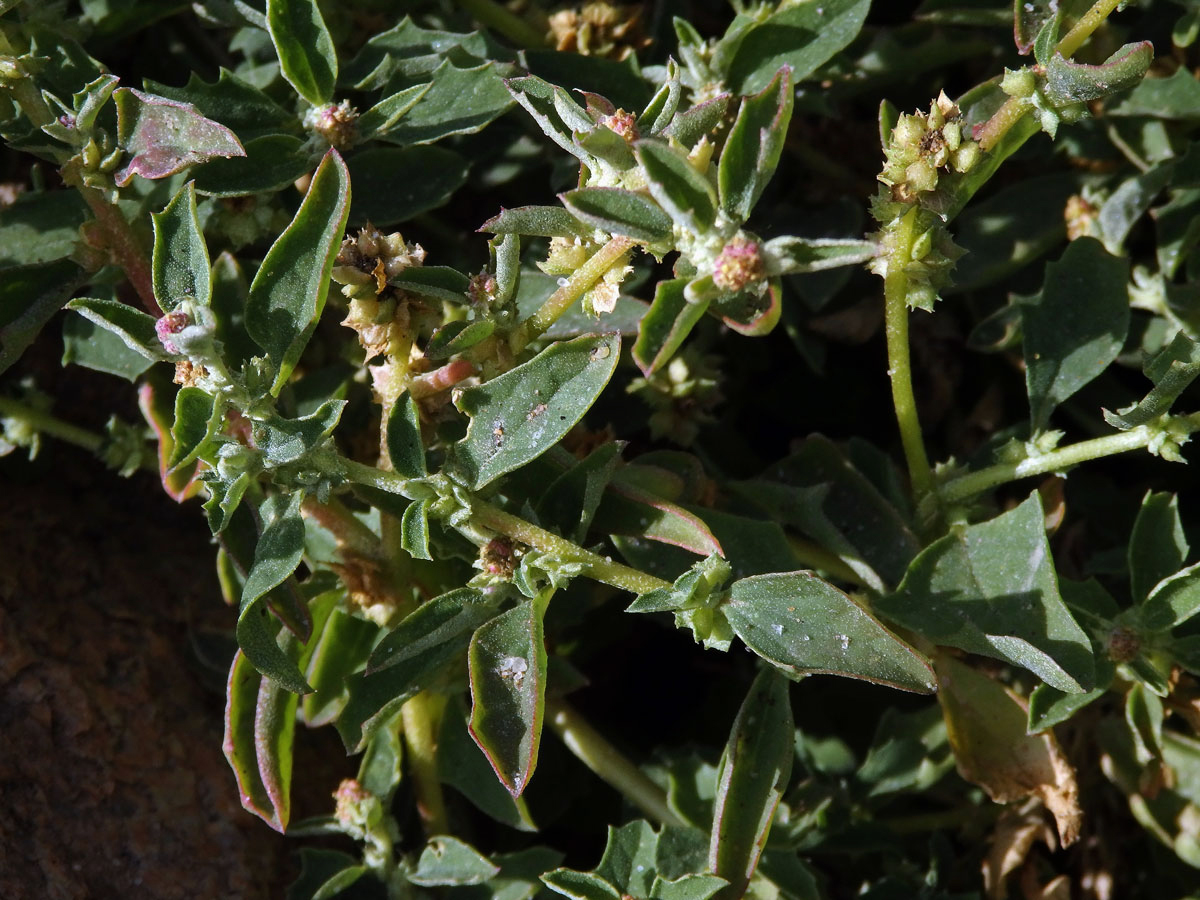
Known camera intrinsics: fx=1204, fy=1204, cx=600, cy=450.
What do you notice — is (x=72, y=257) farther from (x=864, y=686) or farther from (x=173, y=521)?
(x=864, y=686)

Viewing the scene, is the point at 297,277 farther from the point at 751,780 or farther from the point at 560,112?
the point at 751,780

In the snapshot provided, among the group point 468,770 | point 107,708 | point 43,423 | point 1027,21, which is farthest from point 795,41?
point 107,708

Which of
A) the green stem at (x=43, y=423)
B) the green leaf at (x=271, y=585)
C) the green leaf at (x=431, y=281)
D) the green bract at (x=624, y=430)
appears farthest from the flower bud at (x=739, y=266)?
the green stem at (x=43, y=423)

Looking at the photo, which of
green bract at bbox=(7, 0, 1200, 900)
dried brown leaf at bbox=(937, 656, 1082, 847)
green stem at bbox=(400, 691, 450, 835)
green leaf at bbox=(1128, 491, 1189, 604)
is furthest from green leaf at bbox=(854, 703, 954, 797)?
green stem at bbox=(400, 691, 450, 835)

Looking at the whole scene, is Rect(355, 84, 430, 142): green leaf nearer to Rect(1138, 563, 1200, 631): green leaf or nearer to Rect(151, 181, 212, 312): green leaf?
Rect(151, 181, 212, 312): green leaf

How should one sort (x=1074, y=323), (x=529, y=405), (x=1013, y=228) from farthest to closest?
(x=1013, y=228), (x=1074, y=323), (x=529, y=405)

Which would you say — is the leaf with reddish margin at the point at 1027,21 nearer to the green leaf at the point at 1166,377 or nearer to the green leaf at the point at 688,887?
the green leaf at the point at 1166,377
